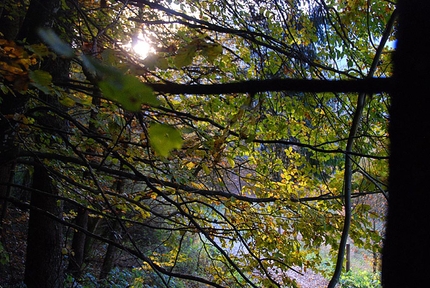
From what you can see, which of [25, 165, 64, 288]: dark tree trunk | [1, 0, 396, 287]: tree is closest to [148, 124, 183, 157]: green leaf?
[1, 0, 396, 287]: tree

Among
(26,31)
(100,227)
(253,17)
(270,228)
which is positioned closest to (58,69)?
(26,31)

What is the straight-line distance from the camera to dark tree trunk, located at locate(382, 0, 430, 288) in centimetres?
36

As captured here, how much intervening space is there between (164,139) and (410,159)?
1.17 ft

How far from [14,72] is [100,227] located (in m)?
8.14

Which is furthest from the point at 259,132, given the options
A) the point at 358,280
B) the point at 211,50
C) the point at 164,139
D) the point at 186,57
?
the point at 358,280

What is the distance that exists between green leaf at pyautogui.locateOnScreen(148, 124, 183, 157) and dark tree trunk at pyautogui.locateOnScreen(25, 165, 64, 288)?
392 cm

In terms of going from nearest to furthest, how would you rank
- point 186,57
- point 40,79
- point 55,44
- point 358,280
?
point 55,44
point 40,79
point 186,57
point 358,280

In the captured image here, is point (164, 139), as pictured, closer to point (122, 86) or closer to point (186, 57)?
point (122, 86)

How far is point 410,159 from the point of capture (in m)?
0.37

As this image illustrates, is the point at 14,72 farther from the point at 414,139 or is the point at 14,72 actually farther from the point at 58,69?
the point at 58,69

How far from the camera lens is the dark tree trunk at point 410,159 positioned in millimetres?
357

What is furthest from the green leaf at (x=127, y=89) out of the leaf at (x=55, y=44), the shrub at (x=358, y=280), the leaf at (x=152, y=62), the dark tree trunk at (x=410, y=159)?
the shrub at (x=358, y=280)

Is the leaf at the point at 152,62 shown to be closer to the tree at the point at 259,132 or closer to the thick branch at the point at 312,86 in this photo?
the thick branch at the point at 312,86

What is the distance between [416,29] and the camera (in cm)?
39
